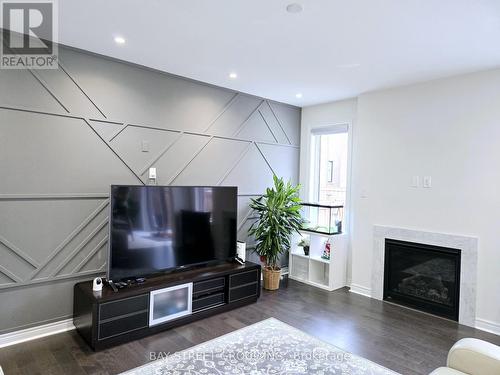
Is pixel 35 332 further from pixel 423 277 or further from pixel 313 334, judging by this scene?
pixel 423 277

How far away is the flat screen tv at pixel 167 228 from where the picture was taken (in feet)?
9.70

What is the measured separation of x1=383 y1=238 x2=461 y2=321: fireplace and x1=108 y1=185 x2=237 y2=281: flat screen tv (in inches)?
79.5

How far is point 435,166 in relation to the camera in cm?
364

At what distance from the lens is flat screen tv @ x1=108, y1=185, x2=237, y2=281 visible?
2955 mm

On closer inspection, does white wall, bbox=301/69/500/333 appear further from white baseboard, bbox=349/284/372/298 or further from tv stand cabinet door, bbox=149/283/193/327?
tv stand cabinet door, bbox=149/283/193/327

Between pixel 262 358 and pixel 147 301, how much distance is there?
3.77 feet

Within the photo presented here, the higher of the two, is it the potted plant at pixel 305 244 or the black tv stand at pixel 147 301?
the potted plant at pixel 305 244

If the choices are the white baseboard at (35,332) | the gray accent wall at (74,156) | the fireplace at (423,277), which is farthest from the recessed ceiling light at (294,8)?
the white baseboard at (35,332)

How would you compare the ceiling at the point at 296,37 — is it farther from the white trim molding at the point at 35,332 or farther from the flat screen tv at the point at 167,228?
the white trim molding at the point at 35,332

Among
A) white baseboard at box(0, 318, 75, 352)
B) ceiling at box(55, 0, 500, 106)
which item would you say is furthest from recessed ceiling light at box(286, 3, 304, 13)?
white baseboard at box(0, 318, 75, 352)

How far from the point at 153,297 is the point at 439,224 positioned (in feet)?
10.5

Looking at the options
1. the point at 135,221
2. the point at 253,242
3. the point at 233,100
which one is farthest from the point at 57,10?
the point at 253,242

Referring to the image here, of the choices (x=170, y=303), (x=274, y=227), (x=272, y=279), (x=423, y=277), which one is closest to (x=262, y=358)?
(x=170, y=303)

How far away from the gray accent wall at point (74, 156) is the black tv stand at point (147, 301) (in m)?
0.35
